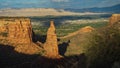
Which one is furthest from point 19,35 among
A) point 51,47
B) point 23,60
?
point 51,47

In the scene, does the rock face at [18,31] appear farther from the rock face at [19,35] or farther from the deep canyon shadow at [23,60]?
the deep canyon shadow at [23,60]

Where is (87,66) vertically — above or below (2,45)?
above

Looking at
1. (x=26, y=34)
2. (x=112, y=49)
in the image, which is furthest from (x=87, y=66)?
(x=26, y=34)

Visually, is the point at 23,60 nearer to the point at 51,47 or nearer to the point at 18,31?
the point at 51,47

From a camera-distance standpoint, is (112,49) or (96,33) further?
Result: (96,33)

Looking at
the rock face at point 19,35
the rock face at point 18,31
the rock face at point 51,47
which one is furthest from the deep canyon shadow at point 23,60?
the rock face at point 18,31

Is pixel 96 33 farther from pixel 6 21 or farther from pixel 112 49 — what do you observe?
pixel 6 21

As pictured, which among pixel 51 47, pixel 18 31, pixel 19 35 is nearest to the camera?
pixel 51 47

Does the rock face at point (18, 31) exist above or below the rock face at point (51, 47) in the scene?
below
